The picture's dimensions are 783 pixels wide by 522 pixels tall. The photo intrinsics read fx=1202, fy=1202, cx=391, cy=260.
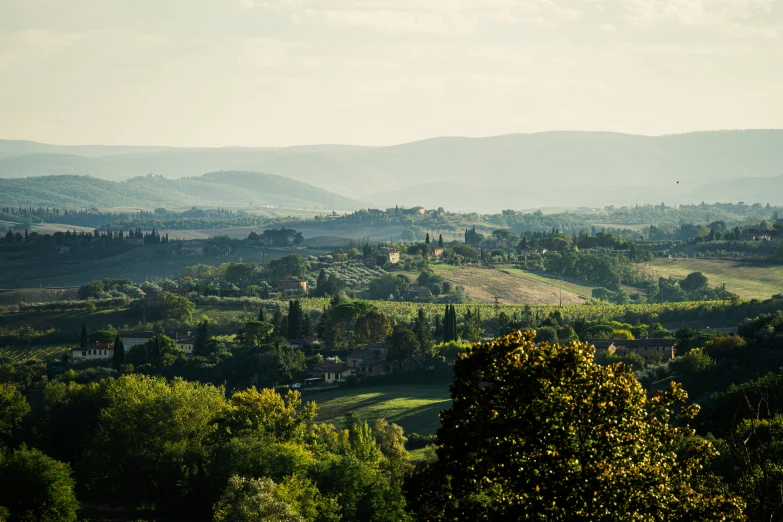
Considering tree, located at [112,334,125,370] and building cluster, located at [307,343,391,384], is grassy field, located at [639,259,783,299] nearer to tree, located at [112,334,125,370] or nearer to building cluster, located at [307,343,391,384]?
building cluster, located at [307,343,391,384]

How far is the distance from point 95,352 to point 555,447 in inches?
3262

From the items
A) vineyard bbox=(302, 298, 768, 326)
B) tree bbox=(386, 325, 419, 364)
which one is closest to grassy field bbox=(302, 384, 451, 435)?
tree bbox=(386, 325, 419, 364)

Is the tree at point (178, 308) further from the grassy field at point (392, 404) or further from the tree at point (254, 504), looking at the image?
the tree at point (254, 504)

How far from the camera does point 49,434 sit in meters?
63.3

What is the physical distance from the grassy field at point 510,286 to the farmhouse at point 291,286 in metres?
20.0

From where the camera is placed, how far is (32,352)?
105 metres

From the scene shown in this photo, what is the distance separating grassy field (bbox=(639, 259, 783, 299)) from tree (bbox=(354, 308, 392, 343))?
57.5m

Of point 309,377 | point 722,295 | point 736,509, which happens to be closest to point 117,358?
point 309,377

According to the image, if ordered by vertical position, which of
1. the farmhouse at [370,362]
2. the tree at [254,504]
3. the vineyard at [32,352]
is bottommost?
the vineyard at [32,352]

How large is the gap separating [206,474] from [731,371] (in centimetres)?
2947

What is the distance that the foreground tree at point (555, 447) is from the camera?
22.3 metres

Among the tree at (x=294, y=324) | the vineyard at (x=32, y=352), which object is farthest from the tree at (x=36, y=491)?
the tree at (x=294, y=324)

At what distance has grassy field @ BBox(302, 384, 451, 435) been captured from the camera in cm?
7144

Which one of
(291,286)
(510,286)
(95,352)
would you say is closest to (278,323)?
(95,352)
